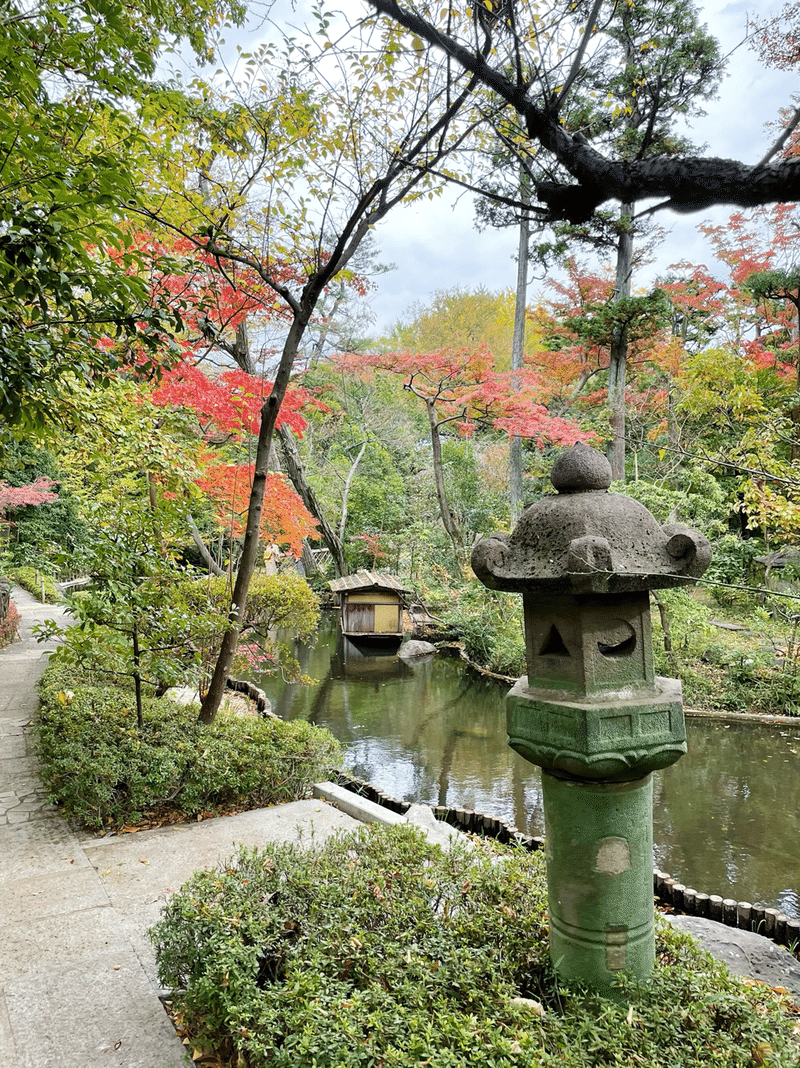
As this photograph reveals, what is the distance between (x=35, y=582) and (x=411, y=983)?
872 inches

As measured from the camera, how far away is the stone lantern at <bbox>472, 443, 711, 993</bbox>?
2.48m

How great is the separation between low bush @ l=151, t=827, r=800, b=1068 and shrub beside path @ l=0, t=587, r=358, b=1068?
24cm

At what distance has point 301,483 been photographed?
14.1 m

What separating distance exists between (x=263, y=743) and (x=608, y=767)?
3596 mm

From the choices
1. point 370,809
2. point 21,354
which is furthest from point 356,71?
point 370,809

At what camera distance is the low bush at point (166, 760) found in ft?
15.6

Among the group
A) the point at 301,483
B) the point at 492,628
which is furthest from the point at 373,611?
the point at 301,483


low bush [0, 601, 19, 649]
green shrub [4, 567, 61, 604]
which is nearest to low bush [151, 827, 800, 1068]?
low bush [0, 601, 19, 649]

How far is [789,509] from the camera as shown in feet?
21.5

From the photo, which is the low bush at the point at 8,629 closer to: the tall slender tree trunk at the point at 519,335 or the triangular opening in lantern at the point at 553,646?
the tall slender tree trunk at the point at 519,335

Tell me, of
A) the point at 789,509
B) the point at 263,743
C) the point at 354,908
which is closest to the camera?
the point at 354,908

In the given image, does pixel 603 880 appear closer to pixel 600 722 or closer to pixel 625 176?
pixel 600 722

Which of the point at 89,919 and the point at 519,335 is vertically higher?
the point at 519,335

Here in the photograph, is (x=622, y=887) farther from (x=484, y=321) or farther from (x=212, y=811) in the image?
(x=484, y=321)
